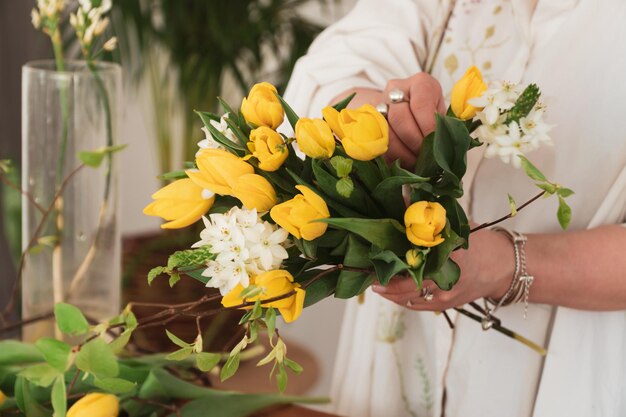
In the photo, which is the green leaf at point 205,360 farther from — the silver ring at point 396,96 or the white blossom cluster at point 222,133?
the silver ring at point 396,96

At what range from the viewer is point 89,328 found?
607 millimetres

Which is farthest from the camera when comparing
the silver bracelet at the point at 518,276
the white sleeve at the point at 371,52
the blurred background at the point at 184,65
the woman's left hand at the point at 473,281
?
the blurred background at the point at 184,65

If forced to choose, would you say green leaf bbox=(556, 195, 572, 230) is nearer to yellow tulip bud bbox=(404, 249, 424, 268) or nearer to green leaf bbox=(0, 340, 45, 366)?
yellow tulip bud bbox=(404, 249, 424, 268)

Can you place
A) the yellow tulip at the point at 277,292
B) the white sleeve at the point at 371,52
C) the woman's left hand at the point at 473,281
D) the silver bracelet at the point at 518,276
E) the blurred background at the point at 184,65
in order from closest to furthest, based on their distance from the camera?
the yellow tulip at the point at 277,292
the woman's left hand at the point at 473,281
the silver bracelet at the point at 518,276
the white sleeve at the point at 371,52
the blurred background at the point at 184,65

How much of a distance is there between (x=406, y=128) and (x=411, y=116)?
0.02 metres

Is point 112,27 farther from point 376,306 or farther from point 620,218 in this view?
point 620,218

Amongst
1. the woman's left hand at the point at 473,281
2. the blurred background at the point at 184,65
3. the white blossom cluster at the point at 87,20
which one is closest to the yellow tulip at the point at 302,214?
the woman's left hand at the point at 473,281

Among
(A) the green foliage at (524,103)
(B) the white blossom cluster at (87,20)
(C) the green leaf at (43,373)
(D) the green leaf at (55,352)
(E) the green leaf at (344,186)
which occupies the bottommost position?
(C) the green leaf at (43,373)

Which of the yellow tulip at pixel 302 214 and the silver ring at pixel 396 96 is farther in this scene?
the silver ring at pixel 396 96

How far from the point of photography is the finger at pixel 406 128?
0.66 meters

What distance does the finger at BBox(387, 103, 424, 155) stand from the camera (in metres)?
0.66

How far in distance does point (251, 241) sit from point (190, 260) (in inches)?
1.7

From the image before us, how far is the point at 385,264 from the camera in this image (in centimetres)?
56

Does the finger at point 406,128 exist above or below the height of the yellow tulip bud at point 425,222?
above
